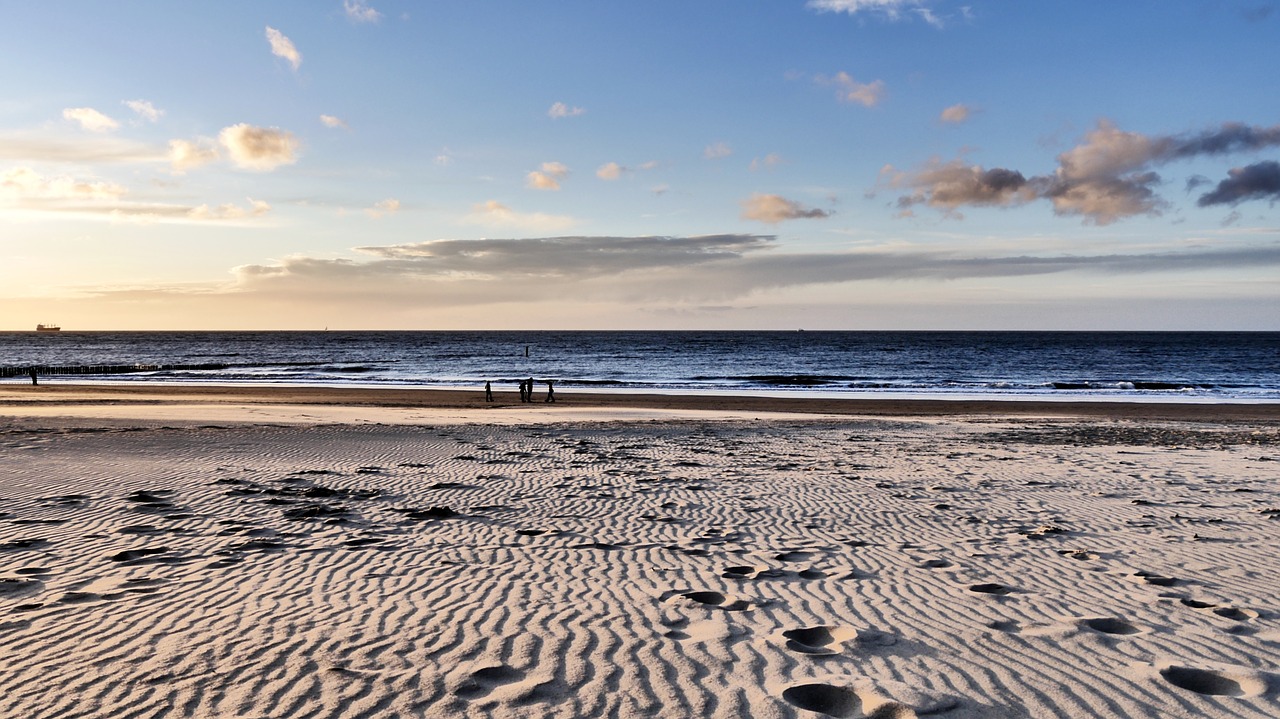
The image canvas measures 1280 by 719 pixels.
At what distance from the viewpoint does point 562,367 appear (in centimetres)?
7138

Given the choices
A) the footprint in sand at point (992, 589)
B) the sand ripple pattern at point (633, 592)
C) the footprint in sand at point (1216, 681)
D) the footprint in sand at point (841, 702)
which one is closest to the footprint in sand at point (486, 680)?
the sand ripple pattern at point (633, 592)

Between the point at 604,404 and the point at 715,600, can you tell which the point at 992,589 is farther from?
the point at 604,404

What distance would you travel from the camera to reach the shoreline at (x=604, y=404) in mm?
28234

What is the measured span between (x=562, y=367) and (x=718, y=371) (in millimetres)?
14674

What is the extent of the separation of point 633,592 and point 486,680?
1.99 metres

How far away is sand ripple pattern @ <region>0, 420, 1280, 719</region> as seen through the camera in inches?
173

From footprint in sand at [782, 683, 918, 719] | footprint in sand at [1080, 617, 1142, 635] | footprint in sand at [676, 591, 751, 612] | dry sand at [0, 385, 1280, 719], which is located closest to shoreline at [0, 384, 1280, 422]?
dry sand at [0, 385, 1280, 719]


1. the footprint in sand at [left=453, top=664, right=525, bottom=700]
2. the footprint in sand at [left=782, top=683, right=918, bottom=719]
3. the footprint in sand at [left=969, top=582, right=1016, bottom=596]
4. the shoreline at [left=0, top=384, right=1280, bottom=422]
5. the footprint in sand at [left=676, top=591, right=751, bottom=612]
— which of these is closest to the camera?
the footprint in sand at [left=782, top=683, right=918, bottom=719]

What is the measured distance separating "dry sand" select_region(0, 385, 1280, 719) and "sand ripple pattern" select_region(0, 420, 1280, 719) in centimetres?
3

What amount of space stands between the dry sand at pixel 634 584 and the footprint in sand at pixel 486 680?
30 mm

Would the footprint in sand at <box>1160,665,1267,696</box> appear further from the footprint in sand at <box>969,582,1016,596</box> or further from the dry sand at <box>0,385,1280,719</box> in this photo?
the footprint in sand at <box>969,582,1016,596</box>

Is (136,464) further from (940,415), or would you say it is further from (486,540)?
(940,415)

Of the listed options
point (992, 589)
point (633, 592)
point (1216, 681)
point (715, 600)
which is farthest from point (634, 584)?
point (1216, 681)

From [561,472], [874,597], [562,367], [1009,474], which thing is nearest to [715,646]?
[874,597]
